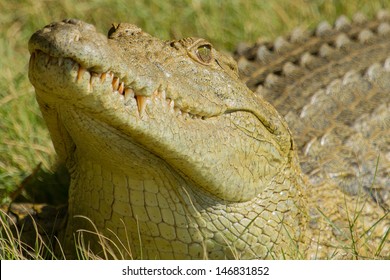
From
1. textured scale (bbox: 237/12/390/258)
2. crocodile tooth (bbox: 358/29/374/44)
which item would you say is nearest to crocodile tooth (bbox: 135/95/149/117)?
textured scale (bbox: 237/12/390/258)

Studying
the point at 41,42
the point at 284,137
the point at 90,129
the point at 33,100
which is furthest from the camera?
the point at 33,100

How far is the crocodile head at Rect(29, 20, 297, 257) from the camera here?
8.70ft

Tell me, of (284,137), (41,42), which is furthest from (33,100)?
(41,42)

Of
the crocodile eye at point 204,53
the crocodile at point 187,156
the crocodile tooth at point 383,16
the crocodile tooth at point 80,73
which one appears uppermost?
the crocodile tooth at point 383,16

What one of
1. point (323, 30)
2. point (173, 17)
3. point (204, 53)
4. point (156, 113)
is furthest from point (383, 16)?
point (156, 113)

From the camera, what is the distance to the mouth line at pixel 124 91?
2.63 m

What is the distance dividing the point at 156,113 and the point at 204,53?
20.5 inches

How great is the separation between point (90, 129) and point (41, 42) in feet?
1.37

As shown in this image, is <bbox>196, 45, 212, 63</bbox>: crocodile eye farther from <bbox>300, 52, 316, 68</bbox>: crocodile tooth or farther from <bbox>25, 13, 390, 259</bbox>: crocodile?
<bbox>300, 52, 316, 68</bbox>: crocodile tooth

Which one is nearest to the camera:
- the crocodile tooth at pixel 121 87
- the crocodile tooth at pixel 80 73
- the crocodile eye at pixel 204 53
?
the crocodile tooth at pixel 80 73

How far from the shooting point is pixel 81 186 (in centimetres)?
347

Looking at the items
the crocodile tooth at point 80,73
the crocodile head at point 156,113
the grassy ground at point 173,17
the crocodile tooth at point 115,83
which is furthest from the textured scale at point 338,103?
the crocodile tooth at point 80,73

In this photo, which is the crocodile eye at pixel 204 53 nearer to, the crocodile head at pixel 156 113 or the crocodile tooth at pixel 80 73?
the crocodile head at pixel 156 113

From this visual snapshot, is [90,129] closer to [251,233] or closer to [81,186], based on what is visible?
[81,186]
